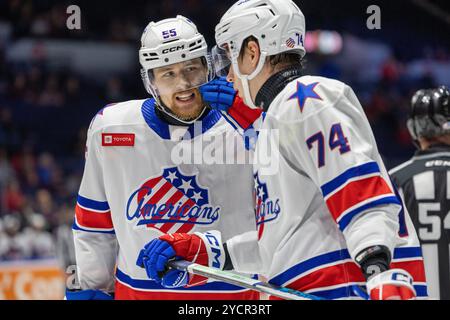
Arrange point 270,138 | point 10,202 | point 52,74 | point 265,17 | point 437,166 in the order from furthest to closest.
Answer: point 52,74, point 10,202, point 437,166, point 265,17, point 270,138

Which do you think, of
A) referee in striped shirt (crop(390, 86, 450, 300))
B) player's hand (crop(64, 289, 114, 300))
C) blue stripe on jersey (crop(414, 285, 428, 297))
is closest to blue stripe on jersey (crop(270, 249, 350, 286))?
blue stripe on jersey (crop(414, 285, 428, 297))

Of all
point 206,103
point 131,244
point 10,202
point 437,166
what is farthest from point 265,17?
point 10,202

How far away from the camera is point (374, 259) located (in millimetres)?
1863

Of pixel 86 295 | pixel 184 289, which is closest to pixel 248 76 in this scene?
pixel 184 289

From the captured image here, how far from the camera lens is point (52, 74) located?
10.0 m

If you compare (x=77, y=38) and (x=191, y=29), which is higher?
(x=77, y=38)

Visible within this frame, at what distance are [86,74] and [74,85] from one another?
23 centimetres

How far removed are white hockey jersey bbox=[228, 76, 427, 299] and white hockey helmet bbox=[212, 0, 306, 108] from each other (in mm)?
200

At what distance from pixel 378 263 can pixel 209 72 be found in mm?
1290

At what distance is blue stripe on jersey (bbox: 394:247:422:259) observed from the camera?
2.15 metres

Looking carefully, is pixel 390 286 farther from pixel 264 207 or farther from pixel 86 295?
pixel 86 295

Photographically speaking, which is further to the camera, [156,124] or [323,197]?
[156,124]

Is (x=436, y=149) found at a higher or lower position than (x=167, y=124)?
lower
